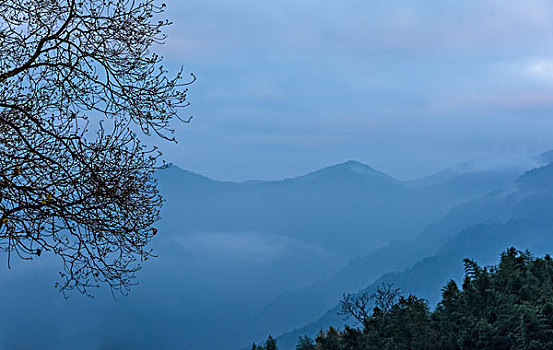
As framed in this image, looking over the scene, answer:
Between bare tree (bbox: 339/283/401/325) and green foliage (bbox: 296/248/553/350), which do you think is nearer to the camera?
green foliage (bbox: 296/248/553/350)

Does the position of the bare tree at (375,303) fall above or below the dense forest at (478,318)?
above

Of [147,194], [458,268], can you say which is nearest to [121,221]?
[147,194]

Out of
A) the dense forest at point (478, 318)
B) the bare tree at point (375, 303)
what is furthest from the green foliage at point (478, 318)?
the bare tree at point (375, 303)

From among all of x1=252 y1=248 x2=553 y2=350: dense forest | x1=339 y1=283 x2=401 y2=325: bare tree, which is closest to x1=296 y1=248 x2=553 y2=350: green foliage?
x1=252 y1=248 x2=553 y2=350: dense forest

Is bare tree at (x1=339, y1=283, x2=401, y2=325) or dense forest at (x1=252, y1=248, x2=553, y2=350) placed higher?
bare tree at (x1=339, y1=283, x2=401, y2=325)

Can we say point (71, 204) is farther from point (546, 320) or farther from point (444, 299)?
point (444, 299)

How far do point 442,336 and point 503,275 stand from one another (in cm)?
215

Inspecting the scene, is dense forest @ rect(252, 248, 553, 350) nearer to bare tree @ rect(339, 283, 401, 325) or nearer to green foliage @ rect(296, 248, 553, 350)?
A: green foliage @ rect(296, 248, 553, 350)

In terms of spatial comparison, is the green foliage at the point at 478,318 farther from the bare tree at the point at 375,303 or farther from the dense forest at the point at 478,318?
the bare tree at the point at 375,303

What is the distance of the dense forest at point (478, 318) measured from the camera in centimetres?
934

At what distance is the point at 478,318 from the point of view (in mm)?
10992

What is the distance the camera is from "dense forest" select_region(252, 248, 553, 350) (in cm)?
934

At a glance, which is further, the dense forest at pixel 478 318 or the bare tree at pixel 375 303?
the bare tree at pixel 375 303

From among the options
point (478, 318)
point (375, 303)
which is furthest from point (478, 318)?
point (375, 303)
